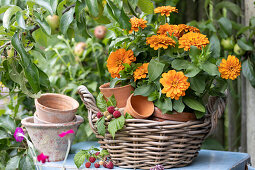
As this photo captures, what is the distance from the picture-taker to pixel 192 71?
90cm

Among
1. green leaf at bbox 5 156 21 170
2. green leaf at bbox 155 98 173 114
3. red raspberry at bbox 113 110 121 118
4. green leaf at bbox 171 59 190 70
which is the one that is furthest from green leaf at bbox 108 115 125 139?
green leaf at bbox 5 156 21 170

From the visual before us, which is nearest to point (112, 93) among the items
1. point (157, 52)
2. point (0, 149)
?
point (157, 52)

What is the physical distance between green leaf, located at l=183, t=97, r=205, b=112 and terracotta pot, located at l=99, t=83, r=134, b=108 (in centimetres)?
19

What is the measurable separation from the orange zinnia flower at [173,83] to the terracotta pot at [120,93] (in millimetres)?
164

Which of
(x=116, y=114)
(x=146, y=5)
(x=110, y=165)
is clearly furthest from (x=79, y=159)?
(x=146, y=5)

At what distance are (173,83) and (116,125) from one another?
0.69 feet

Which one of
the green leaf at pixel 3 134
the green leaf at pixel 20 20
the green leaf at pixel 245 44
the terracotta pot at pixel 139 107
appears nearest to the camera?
the green leaf at pixel 20 20

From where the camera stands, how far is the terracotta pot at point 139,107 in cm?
94

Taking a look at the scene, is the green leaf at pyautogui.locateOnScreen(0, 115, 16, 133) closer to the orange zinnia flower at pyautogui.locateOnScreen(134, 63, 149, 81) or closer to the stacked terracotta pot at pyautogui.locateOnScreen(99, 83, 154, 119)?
the stacked terracotta pot at pyautogui.locateOnScreen(99, 83, 154, 119)

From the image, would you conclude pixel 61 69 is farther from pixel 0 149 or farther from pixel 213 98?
pixel 213 98

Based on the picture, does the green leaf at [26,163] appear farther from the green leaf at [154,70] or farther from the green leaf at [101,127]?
the green leaf at [154,70]

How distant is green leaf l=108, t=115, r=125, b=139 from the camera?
3.01ft

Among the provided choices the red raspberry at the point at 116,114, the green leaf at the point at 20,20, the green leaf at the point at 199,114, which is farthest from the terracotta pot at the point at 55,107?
the green leaf at the point at 199,114

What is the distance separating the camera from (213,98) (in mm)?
1057
